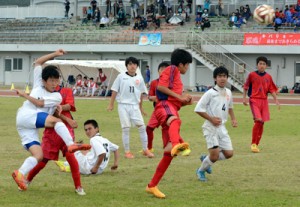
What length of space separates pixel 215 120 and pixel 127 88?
174 inches

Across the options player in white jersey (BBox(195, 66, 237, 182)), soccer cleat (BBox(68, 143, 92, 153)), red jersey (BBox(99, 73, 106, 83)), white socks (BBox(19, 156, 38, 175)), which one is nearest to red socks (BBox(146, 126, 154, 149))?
player in white jersey (BBox(195, 66, 237, 182))

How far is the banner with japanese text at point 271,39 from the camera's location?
164ft

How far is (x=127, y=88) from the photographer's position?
53.8 ft

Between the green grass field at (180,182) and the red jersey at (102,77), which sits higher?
the green grass field at (180,182)

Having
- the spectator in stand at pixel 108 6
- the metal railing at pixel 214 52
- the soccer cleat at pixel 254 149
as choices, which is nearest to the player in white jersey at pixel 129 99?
the soccer cleat at pixel 254 149

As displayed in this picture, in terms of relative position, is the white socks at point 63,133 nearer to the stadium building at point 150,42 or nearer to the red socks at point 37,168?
the red socks at point 37,168

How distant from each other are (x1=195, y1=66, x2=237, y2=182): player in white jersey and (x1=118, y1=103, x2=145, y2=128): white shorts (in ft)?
12.4

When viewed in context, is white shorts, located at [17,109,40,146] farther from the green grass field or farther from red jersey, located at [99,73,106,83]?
red jersey, located at [99,73,106,83]

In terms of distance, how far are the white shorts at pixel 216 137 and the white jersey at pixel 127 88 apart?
415cm

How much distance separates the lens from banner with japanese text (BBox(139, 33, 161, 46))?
→ 5531 cm

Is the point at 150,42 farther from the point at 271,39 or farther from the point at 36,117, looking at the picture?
the point at 36,117

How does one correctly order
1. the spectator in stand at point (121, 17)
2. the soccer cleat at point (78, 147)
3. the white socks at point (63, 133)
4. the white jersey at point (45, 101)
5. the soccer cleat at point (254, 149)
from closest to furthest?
the soccer cleat at point (78, 147), the white socks at point (63, 133), the white jersey at point (45, 101), the soccer cleat at point (254, 149), the spectator in stand at point (121, 17)

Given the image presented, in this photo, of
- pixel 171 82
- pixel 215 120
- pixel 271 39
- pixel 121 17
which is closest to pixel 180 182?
pixel 215 120

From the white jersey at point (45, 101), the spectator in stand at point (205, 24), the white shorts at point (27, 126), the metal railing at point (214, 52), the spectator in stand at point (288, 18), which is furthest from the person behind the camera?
the spectator in stand at point (205, 24)
